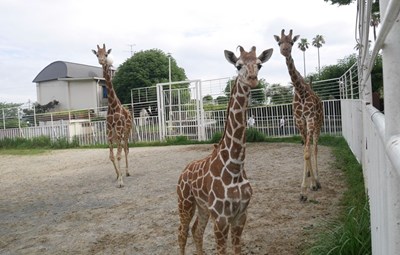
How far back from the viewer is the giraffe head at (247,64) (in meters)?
2.86

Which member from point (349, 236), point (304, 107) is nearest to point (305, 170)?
point (304, 107)

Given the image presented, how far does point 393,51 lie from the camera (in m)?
1.34

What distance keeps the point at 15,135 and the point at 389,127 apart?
22423mm

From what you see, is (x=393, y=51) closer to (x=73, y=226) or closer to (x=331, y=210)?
(x=331, y=210)

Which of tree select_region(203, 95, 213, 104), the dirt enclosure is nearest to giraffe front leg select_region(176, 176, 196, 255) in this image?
the dirt enclosure

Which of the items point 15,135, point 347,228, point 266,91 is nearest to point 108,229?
point 347,228

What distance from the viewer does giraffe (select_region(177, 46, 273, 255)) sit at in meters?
2.91

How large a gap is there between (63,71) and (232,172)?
1421 inches

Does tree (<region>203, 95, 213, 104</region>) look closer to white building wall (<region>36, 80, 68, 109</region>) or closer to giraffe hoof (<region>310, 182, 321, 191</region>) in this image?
Answer: giraffe hoof (<region>310, 182, 321, 191</region>)

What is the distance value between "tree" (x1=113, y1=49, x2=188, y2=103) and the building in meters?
3.38

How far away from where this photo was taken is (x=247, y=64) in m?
2.89

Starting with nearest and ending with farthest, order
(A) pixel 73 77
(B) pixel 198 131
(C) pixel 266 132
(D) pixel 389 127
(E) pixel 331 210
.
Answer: (D) pixel 389 127
(E) pixel 331 210
(C) pixel 266 132
(B) pixel 198 131
(A) pixel 73 77

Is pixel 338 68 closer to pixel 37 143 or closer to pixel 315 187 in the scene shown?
pixel 37 143

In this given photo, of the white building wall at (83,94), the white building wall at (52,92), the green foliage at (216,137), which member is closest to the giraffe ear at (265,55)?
the green foliage at (216,137)
